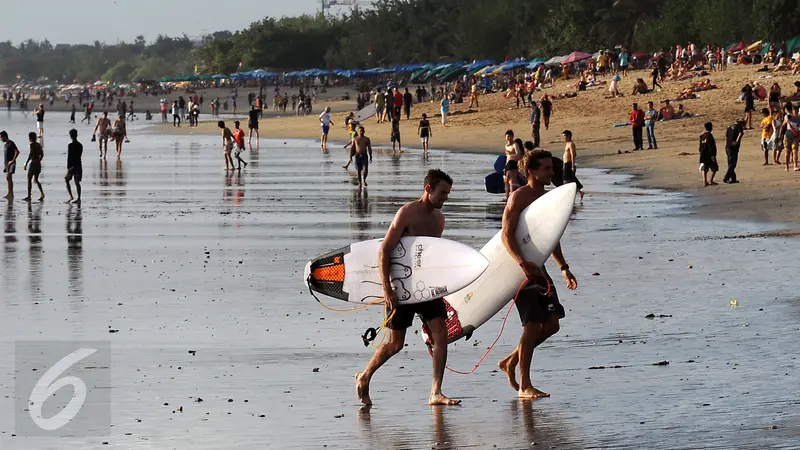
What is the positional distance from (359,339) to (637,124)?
30031 millimetres

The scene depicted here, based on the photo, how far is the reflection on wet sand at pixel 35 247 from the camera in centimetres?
1605

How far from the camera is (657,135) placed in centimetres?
4619

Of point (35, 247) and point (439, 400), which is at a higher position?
point (439, 400)

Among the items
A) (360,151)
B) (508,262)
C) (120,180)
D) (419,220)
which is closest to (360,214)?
(360,151)

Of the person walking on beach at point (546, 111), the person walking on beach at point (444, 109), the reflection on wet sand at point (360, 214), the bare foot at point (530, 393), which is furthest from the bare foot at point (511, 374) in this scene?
the person walking on beach at point (444, 109)

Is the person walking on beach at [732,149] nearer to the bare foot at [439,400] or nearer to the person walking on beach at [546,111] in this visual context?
the bare foot at [439,400]

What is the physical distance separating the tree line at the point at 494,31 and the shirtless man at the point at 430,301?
262 feet

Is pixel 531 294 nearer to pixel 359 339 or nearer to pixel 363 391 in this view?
pixel 363 391

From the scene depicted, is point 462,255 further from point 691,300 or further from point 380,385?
point 691,300

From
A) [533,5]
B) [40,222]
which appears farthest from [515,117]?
[533,5]

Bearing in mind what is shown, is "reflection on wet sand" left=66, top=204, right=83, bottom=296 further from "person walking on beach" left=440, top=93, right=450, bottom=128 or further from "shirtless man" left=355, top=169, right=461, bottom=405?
"person walking on beach" left=440, top=93, right=450, bottom=128

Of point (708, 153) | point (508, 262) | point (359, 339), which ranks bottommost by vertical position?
point (359, 339)

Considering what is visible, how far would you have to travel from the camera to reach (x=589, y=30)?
116500mm

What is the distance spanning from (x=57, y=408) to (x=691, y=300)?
690 cm
